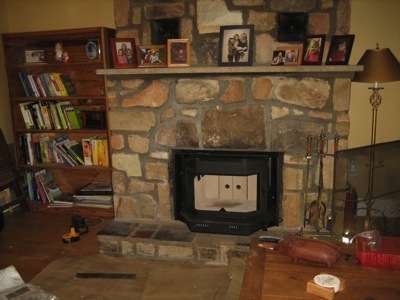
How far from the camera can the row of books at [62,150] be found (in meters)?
3.61

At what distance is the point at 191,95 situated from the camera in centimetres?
287

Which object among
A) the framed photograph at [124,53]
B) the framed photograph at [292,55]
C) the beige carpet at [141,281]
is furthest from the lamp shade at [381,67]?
the framed photograph at [124,53]

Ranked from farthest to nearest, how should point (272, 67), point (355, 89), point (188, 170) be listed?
point (355, 89) < point (188, 170) < point (272, 67)

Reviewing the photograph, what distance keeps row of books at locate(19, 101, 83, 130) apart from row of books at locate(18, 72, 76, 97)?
9 cm

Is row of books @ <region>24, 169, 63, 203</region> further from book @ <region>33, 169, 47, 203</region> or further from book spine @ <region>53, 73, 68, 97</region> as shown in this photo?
book spine @ <region>53, 73, 68, 97</region>

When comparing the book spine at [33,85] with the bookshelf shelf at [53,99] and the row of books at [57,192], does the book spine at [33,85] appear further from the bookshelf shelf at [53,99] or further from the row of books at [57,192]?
the row of books at [57,192]

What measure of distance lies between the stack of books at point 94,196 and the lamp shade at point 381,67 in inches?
91.8

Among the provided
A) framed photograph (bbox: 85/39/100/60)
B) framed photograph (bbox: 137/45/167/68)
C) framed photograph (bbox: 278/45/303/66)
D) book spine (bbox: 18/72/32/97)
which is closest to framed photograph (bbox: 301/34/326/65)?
framed photograph (bbox: 278/45/303/66)

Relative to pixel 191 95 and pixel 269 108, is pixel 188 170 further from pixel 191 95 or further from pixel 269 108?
pixel 269 108

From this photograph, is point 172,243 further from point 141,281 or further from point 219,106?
point 219,106

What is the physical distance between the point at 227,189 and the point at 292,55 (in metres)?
1.10

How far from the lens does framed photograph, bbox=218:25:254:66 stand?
2.72 metres

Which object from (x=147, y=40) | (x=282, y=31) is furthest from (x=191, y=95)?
(x=282, y=31)

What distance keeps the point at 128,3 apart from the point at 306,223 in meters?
2.06
